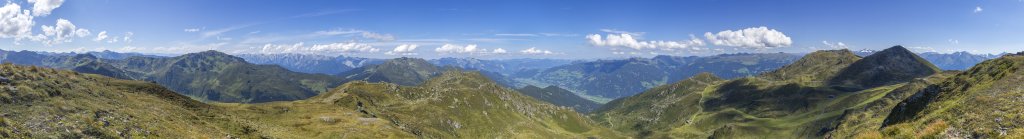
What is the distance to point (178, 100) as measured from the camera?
141 metres

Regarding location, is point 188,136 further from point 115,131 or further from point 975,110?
point 975,110

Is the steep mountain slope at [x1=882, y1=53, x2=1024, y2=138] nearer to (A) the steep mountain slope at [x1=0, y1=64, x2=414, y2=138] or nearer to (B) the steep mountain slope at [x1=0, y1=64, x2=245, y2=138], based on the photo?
(B) the steep mountain slope at [x1=0, y1=64, x2=245, y2=138]

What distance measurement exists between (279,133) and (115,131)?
190 feet

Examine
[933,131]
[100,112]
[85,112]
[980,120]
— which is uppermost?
[980,120]

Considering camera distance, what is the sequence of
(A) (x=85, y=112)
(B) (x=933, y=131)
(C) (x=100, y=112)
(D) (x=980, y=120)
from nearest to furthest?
(B) (x=933, y=131)
(D) (x=980, y=120)
(A) (x=85, y=112)
(C) (x=100, y=112)

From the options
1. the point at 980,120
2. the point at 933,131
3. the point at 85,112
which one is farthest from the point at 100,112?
the point at 980,120

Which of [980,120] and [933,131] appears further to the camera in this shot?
[980,120]

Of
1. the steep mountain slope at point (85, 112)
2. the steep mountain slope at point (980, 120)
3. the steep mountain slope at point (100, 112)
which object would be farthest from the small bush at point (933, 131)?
the steep mountain slope at point (100, 112)

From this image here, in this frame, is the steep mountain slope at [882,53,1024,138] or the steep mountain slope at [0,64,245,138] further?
the steep mountain slope at [0,64,245,138]

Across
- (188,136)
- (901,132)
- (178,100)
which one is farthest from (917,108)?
(178,100)

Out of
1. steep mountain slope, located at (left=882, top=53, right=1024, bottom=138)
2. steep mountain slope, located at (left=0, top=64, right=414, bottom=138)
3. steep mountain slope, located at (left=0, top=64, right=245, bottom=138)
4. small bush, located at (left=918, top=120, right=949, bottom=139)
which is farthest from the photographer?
steep mountain slope, located at (left=0, top=64, right=414, bottom=138)

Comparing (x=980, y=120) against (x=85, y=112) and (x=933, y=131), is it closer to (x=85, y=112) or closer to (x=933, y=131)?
(x=933, y=131)

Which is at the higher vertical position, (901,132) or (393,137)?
(901,132)

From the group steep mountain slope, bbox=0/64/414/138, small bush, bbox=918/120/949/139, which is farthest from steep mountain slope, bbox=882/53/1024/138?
steep mountain slope, bbox=0/64/414/138
